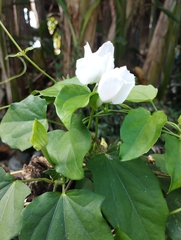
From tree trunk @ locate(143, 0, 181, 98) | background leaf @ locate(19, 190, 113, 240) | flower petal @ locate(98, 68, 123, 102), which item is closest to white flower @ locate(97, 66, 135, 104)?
flower petal @ locate(98, 68, 123, 102)

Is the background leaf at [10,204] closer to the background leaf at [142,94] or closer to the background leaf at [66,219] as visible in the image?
the background leaf at [66,219]


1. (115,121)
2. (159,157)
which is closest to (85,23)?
(115,121)

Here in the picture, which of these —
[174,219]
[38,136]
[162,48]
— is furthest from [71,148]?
[162,48]

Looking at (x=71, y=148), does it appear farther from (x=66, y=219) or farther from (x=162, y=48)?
(x=162, y=48)

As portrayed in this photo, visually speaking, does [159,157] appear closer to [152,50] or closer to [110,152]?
[110,152]

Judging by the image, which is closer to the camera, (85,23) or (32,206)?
(32,206)
